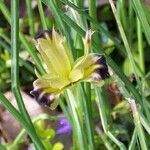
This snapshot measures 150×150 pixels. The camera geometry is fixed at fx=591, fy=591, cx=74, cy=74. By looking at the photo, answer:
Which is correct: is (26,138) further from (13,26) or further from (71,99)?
(13,26)

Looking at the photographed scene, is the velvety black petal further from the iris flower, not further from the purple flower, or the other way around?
the purple flower

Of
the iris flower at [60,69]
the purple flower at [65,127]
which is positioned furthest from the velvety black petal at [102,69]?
the purple flower at [65,127]

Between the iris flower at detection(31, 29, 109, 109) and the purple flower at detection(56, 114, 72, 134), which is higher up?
the iris flower at detection(31, 29, 109, 109)

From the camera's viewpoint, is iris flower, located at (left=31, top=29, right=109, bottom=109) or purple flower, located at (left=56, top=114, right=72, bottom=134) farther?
purple flower, located at (left=56, top=114, right=72, bottom=134)

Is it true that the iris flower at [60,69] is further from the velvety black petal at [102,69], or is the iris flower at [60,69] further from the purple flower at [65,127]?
the purple flower at [65,127]

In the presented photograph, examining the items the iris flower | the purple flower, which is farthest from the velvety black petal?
the purple flower

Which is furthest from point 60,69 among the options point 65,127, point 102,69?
point 65,127

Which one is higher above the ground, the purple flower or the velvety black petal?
the velvety black petal

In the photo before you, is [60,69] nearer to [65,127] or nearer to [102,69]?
[102,69]
